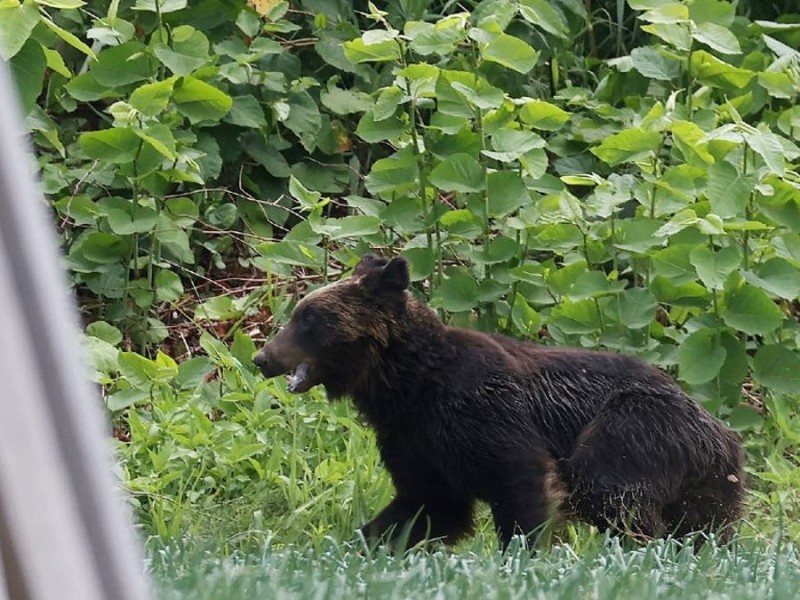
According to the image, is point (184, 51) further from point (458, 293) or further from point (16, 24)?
point (458, 293)

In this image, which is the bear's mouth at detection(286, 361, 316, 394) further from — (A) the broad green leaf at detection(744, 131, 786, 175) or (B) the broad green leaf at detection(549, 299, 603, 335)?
(A) the broad green leaf at detection(744, 131, 786, 175)

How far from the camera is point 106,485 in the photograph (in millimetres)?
1802

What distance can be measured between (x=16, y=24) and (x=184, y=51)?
207 centimetres

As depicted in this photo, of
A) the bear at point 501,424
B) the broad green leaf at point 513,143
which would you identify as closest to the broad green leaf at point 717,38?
the broad green leaf at point 513,143

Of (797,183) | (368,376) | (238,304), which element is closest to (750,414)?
(797,183)

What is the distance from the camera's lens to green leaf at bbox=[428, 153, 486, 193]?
26.0 feet

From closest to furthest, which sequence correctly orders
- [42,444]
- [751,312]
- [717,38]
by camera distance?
[42,444] → [751,312] → [717,38]

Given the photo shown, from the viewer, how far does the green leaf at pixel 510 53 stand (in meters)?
7.94

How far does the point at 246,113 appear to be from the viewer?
998 centimetres

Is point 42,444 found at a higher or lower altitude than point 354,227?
higher

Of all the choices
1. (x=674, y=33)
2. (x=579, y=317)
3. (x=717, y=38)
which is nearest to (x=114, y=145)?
(x=579, y=317)

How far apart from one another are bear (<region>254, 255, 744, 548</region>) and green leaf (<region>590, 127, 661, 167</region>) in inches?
58.1

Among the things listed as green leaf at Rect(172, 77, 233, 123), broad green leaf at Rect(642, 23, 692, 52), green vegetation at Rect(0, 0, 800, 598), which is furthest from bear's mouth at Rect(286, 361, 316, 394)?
broad green leaf at Rect(642, 23, 692, 52)

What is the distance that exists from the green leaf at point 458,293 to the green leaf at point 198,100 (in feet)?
5.79
